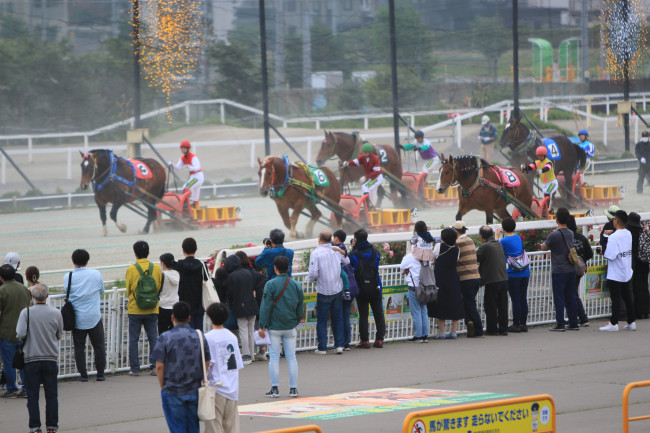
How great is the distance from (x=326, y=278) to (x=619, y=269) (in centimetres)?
415

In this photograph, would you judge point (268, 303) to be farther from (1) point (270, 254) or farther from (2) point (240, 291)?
(1) point (270, 254)

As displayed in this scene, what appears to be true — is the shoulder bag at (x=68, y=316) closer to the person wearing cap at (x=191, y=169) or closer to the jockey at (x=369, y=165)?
the person wearing cap at (x=191, y=169)

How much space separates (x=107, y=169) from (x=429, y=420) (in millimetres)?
18278

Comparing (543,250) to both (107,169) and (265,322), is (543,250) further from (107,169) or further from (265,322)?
(107,169)

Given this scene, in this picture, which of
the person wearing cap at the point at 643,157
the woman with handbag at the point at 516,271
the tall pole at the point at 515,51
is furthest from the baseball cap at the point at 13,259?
the tall pole at the point at 515,51

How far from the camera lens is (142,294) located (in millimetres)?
11094

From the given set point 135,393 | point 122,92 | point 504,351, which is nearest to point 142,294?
point 135,393

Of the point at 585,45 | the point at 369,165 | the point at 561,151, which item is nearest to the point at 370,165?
the point at 369,165

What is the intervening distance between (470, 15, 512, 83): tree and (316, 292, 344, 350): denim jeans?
94.4 ft

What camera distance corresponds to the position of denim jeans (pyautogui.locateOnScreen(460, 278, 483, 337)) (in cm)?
1321

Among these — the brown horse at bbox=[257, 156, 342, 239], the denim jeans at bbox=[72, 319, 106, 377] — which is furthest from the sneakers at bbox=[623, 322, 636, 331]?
the brown horse at bbox=[257, 156, 342, 239]

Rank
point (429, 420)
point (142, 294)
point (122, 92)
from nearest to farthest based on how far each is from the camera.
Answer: point (429, 420) → point (142, 294) → point (122, 92)

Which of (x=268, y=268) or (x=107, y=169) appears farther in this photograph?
(x=107, y=169)

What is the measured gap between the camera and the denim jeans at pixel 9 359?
10070 millimetres
